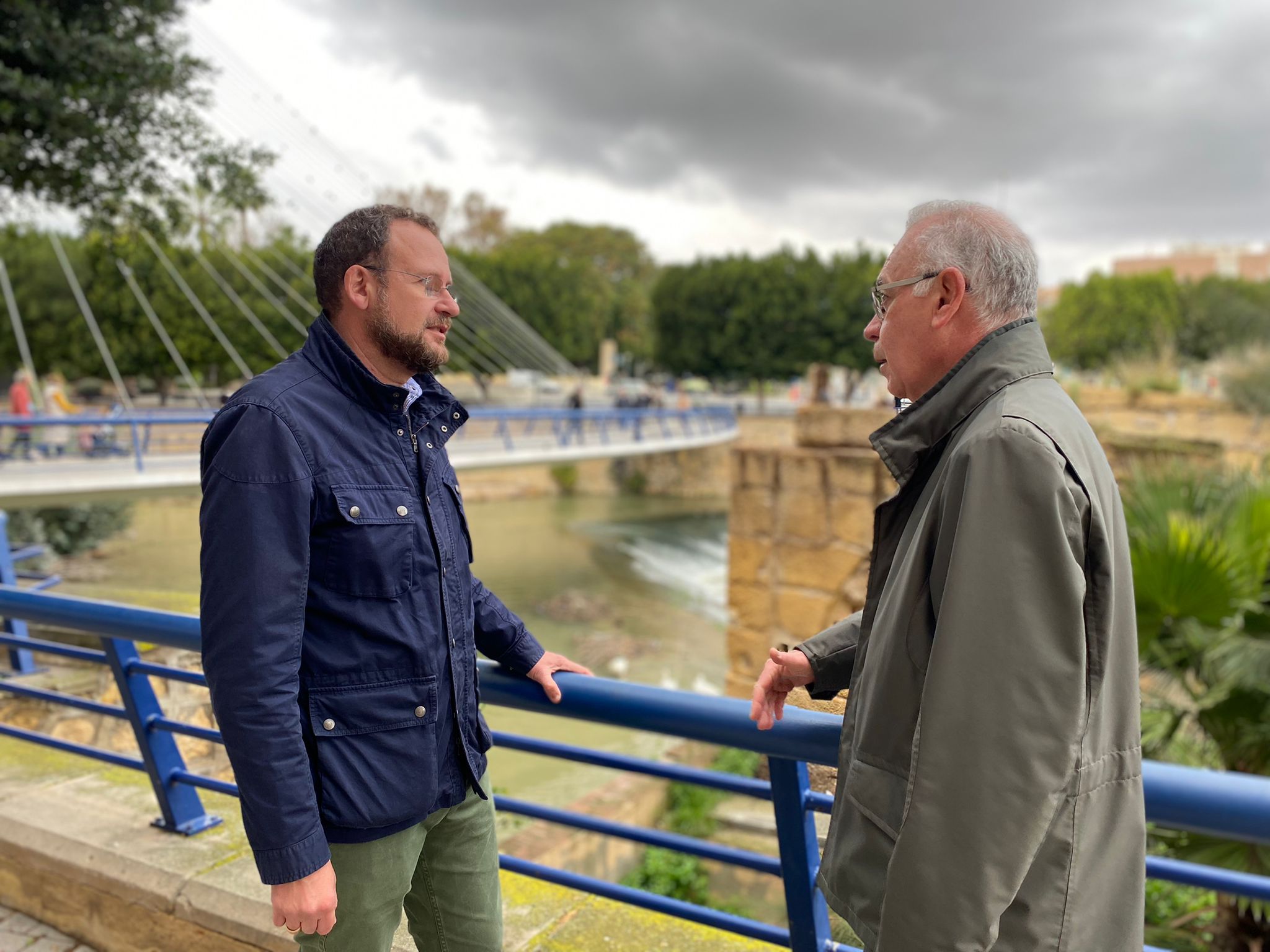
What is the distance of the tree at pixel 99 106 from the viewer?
626 centimetres

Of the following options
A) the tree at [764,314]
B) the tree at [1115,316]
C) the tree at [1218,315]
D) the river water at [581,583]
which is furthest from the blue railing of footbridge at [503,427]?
the tree at [1218,315]

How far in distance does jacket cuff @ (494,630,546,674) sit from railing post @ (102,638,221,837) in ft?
4.18

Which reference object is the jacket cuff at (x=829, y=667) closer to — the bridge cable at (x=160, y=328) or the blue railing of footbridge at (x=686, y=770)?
the blue railing of footbridge at (x=686, y=770)

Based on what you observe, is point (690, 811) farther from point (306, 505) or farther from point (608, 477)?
point (608, 477)

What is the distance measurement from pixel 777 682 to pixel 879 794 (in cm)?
44

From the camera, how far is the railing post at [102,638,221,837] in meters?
2.58

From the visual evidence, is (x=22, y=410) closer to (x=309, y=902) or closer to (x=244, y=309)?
(x=244, y=309)

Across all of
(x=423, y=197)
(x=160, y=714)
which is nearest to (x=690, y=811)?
(x=160, y=714)

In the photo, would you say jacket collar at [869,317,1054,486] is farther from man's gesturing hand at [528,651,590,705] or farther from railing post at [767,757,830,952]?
man's gesturing hand at [528,651,590,705]

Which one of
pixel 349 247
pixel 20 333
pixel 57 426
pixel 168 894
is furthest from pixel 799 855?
pixel 20 333

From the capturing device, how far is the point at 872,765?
1158 millimetres

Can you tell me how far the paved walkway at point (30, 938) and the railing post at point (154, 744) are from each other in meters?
0.36

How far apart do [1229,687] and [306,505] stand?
373 cm

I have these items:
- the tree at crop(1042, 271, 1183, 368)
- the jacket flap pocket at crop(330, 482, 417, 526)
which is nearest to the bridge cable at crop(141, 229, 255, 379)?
the jacket flap pocket at crop(330, 482, 417, 526)
